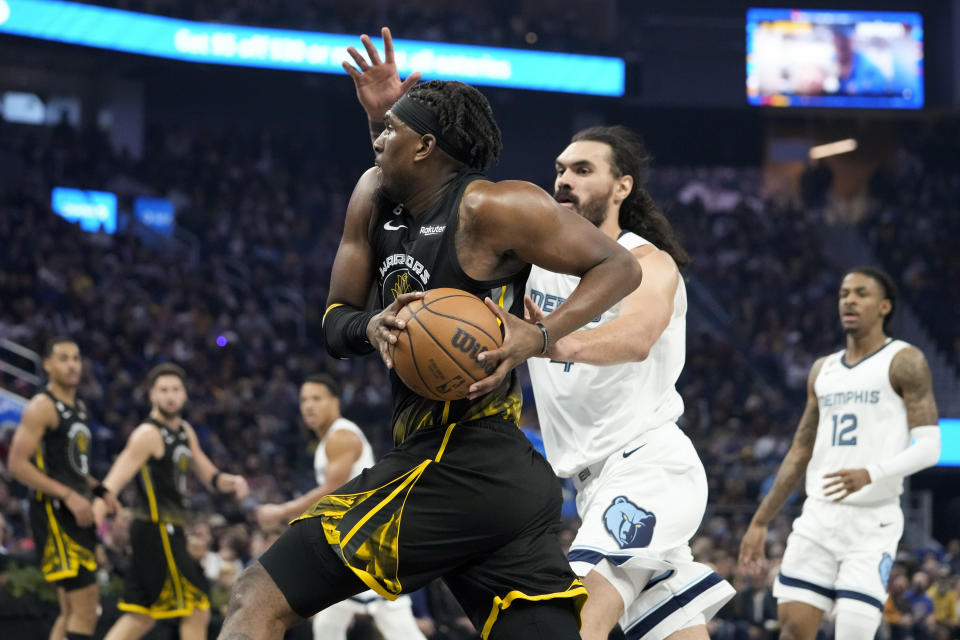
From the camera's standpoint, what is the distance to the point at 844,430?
6.42 m

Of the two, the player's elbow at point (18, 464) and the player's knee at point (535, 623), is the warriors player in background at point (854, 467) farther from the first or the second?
the player's elbow at point (18, 464)

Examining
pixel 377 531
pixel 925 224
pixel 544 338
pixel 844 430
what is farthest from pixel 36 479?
pixel 925 224

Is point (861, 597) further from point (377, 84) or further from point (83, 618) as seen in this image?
point (83, 618)

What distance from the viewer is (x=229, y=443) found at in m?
16.7

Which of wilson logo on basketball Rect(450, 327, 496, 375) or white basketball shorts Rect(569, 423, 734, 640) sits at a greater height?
wilson logo on basketball Rect(450, 327, 496, 375)

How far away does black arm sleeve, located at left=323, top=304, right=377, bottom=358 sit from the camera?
3297 mm

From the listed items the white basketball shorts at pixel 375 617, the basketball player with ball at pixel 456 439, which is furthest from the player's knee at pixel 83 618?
the basketball player with ball at pixel 456 439

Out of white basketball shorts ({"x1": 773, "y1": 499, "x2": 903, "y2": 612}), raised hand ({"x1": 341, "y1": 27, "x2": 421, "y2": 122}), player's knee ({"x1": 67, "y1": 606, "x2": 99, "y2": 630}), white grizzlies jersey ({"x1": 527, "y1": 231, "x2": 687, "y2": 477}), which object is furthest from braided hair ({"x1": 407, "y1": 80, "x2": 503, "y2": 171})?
player's knee ({"x1": 67, "y1": 606, "x2": 99, "y2": 630})

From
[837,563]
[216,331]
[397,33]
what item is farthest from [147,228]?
[837,563]

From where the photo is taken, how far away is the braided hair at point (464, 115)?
337 cm

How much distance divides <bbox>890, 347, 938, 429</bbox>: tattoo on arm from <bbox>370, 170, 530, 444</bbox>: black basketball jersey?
140 inches

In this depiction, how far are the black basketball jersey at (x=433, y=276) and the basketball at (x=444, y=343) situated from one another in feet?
0.69

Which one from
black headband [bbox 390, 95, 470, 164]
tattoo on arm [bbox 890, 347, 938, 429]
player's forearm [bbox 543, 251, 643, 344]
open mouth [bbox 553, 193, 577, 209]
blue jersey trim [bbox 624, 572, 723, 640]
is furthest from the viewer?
tattoo on arm [bbox 890, 347, 938, 429]

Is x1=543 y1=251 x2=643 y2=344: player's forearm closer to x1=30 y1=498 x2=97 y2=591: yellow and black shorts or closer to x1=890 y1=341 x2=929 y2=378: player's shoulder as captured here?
x1=890 y1=341 x2=929 y2=378: player's shoulder
